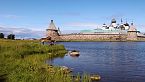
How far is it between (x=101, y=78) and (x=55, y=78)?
10.6m

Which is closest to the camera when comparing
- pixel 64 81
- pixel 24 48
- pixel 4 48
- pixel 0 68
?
pixel 64 81

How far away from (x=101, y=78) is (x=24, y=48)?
61.6 ft

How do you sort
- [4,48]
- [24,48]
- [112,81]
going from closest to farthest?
[112,81] → [4,48] → [24,48]

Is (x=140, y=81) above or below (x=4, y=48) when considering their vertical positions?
below

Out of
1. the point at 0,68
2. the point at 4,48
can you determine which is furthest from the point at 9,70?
the point at 4,48

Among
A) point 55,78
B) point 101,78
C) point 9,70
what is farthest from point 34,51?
point 55,78

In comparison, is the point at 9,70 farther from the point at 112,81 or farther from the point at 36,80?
the point at 112,81

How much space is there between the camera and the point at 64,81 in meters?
18.4

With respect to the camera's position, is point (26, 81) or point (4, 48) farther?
point (4, 48)

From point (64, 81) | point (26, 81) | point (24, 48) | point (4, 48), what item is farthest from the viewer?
point (24, 48)

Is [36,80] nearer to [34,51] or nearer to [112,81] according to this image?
[112,81]

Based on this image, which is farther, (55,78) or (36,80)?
(55,78)

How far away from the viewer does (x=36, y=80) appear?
17.4 m

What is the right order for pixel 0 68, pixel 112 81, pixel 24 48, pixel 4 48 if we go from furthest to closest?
pixel 24 48 < pixel 4 48 < pixel 112 81 < pixel 0 68
